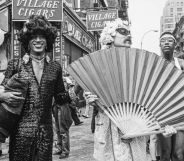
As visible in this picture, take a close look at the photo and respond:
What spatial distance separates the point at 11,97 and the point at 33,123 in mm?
280

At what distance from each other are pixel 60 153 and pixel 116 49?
13.6 ft

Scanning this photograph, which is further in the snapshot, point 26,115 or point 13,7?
point 13,7

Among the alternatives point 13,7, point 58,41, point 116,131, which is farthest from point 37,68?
point 58,41

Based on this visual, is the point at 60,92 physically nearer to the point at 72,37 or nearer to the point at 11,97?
the point at 11,97

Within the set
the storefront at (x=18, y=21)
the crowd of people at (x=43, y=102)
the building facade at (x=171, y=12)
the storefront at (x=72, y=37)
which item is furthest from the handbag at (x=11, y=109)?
the building facade at (x=171, y=12)

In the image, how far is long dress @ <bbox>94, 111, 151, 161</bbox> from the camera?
338cm

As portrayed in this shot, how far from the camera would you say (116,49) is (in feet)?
10.7

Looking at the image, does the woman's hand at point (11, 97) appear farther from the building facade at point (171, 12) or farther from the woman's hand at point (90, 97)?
the building facade at point (171, 12)

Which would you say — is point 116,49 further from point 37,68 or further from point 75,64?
point 37,68

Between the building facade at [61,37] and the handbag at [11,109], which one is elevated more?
the building facade at [61,37]

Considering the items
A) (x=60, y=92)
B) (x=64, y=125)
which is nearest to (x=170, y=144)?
(x=60, y=92)

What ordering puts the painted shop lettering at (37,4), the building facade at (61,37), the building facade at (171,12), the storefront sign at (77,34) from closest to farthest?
the painted shop lettering at (37,4) → the building facade at (61,37) → the storefront sign at (77,34) → the building facade at (171,12)

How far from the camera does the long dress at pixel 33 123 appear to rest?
2859mm

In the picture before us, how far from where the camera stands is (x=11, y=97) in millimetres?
2768
